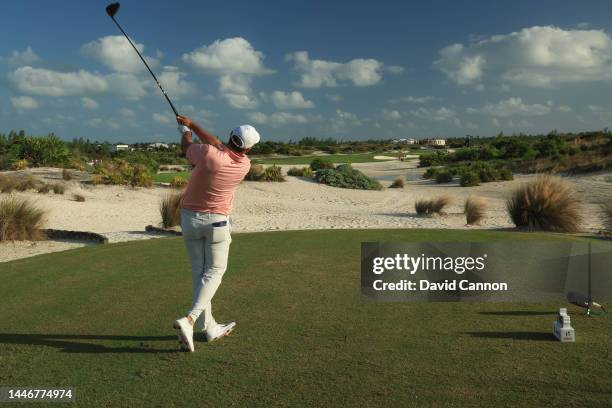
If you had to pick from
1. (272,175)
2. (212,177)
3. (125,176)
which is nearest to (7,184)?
(125,176)

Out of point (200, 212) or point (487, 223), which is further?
point (487, 223)

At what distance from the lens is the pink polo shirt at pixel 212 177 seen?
16.0ft

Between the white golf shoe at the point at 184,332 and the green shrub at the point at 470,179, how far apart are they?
3168 cm

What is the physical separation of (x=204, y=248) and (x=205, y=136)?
1024 millimetres

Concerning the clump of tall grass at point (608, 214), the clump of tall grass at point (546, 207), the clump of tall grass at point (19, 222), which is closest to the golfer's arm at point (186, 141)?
the clump of tall grass at point (19, 222)

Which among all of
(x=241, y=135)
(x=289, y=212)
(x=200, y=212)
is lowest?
(x=289, y=212)

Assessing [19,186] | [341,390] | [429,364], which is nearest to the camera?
[341,390]

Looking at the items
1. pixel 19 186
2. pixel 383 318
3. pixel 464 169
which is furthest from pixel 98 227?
pixel 464 169

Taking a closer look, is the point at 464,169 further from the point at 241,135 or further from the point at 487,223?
the point at 241,135

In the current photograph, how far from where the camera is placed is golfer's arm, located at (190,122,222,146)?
16.8ft

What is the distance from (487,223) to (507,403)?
14.9 m

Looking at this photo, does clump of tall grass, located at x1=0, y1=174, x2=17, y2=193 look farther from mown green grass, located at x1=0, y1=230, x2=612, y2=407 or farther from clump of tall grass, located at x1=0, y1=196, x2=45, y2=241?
Answer: mown green grass, located at x1=0, y1=230, x2=612, y2=407

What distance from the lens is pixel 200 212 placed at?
4.98m

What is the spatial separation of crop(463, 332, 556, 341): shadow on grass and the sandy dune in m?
9.80
